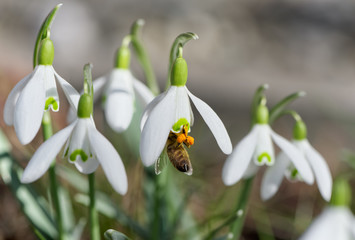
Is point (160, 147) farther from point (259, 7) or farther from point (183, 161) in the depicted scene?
point (259, 7)

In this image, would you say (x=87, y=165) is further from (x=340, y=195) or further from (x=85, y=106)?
(x=340, y=195)

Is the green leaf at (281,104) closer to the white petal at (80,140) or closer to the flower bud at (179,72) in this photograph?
the flower bud at (179,72)

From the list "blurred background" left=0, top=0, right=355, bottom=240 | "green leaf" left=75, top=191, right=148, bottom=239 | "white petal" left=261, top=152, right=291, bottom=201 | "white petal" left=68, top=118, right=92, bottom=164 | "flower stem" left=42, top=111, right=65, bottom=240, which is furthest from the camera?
"blurred background" left=0, top=0, right=355, bottom=240

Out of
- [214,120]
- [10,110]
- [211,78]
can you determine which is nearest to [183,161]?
[214,120]

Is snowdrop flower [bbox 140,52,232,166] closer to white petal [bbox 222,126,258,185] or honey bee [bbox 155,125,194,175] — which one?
honey bee [bbox 155,125,194,175]

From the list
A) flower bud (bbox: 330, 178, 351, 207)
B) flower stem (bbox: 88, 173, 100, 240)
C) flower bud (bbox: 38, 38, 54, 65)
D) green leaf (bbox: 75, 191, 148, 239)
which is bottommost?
green leaf (bbox: 75, 191, 148, 239)

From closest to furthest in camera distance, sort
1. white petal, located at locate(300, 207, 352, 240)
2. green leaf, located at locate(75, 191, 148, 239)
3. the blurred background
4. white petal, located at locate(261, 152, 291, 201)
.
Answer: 1. white petal, located at locate(300, 207, 352, 240)
2. white petal, located at locate(261, 152, 291, 201)
3. green leaf, located at locate(75, 191, 148, 239)
4. the blurred background

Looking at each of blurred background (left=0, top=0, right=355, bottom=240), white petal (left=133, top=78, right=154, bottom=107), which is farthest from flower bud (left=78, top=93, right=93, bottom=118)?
blurred background (left=0, top=0, right=355, bottom=240)

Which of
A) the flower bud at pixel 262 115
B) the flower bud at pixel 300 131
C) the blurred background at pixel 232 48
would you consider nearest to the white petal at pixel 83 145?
the flower bud at pixel 262 115
